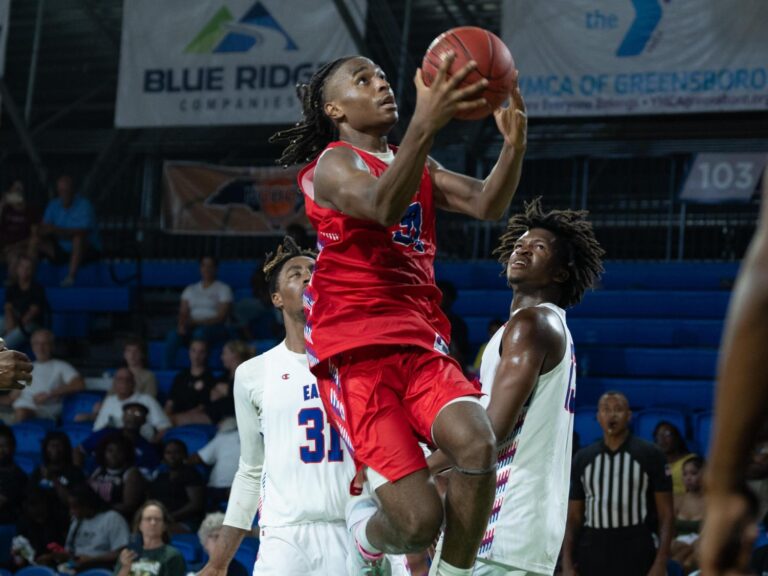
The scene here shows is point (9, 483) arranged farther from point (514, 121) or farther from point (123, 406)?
point (514, 121)

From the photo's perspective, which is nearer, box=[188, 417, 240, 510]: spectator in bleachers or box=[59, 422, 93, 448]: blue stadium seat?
box=[188, 417, 240, 510]: spectator in bleachers

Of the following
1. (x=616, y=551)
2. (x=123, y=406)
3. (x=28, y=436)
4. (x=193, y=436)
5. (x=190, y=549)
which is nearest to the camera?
(x=616, y=551)

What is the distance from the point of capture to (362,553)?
12.7ft

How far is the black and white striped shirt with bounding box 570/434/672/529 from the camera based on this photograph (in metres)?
6.83

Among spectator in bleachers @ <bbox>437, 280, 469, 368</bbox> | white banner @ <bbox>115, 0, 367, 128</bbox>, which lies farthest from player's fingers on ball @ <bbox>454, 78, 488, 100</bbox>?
white banner @ <bbox>115, 0, 367, 128</bbox>

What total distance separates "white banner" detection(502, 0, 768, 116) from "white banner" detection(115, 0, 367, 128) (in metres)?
2.38

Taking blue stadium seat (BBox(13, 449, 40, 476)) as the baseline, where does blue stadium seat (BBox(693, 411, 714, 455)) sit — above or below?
above

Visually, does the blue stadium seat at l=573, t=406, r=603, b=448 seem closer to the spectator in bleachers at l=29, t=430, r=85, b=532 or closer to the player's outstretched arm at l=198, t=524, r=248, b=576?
the spectator in bleachers at l=29, t=430, r=85, b=532

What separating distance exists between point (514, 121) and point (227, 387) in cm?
704

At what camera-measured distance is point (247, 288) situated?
12961 millimetres

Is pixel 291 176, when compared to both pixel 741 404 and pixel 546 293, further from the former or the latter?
pixel 741 404

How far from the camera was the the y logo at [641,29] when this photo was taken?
11633mm

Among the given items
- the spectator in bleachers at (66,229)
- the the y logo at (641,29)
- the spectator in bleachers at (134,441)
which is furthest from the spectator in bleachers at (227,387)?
the the y logo at (641,29)

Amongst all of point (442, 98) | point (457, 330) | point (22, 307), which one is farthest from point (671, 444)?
point (22, 307)
